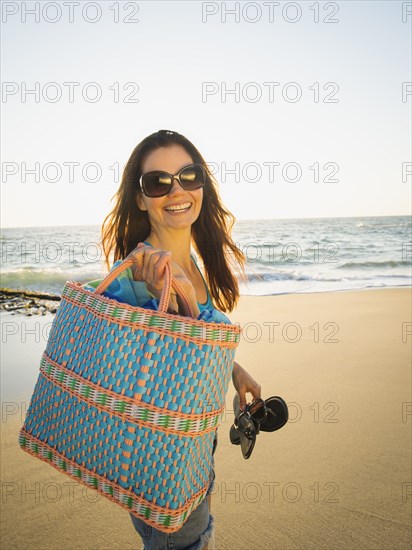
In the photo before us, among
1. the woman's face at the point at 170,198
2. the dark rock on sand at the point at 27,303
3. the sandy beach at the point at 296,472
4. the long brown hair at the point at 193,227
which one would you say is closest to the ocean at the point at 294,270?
the dark rock on sand at the point at 27,303

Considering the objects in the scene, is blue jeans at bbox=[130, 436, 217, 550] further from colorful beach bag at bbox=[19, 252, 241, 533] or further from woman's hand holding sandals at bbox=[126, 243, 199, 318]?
woman's hand holding sandals at bbox=[126, 243, 199, 318]

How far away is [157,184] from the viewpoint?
1.91 meters

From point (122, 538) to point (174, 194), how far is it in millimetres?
1724

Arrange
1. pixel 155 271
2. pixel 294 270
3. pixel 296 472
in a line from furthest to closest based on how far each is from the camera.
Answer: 1. pixel 294 270
2. pixel 296 472
3. pixel 155 271

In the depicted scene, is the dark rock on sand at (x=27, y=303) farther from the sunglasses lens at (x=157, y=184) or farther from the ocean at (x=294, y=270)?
the sunglasses lens at (x=157, y=184)

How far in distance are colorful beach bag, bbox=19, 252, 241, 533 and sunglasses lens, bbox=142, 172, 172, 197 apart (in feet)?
1.96

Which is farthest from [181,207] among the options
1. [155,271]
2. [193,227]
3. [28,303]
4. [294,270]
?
[294,270]

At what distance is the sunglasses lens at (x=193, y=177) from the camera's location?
195cm

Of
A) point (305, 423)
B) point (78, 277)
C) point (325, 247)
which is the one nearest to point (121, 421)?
point (305, 423)

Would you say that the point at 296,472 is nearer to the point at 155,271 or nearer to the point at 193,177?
the point at 193,177

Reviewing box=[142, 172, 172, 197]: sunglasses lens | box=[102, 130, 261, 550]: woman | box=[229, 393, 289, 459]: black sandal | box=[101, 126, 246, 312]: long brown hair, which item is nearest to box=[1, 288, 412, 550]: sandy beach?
box=[229, 393, 289, 459]: black sandal

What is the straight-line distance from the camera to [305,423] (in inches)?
148

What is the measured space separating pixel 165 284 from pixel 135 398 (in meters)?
0.29

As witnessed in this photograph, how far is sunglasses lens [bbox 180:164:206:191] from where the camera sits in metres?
1.95
